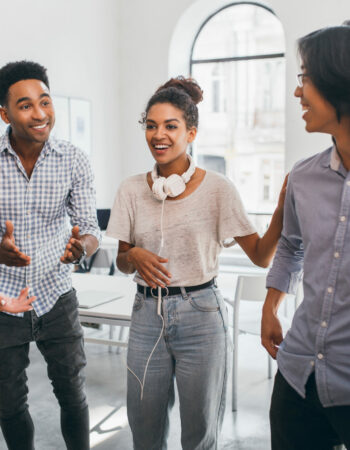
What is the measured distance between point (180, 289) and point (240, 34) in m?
5.63

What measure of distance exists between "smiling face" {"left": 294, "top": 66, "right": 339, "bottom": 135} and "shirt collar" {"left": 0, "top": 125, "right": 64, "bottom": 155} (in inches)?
41.6

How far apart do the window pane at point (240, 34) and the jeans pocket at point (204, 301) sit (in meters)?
5.40

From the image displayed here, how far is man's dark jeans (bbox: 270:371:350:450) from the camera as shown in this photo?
118 centimetres

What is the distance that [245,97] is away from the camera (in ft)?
21.6

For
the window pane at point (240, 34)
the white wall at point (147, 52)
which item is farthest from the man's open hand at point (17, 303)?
the window pane at point (240, 34)

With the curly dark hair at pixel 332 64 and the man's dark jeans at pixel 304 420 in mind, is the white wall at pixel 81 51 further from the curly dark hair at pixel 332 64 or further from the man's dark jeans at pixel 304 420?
the man's dark jeans at pixel 304 420

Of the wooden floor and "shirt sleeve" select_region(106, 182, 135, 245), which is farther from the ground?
"shirt sleeve" select_region(106, 182, 135, 245)

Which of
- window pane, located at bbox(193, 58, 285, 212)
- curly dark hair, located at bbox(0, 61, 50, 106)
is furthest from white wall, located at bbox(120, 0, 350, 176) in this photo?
curly dark hair, located at bbox(0, 61, 50, 106)

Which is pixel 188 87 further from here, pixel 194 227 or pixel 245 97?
pixel 245 97

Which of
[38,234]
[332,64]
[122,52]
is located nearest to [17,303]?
[38,234]

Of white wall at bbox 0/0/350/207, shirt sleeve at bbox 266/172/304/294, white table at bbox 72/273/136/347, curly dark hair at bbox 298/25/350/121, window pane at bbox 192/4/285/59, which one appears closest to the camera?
curly dark hair at bbox 298/25/350/121

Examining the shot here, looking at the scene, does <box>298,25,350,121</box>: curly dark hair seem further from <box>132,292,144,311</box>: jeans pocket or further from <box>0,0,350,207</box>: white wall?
<box>0,0,350,207</box>: white wall

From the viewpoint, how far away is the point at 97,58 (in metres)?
6.05

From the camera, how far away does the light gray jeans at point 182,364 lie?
1556 mm
